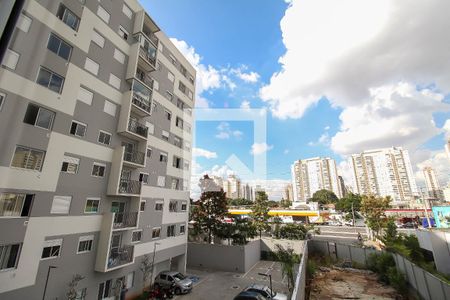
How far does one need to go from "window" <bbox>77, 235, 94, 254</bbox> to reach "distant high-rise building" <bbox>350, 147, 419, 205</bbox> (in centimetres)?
6546

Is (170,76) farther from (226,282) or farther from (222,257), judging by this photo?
(226,282)

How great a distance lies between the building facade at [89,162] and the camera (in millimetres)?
8242

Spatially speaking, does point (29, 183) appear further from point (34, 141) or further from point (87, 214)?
point (87, 214)

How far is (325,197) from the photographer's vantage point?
73812mm

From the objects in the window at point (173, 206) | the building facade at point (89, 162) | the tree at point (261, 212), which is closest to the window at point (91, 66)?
the building facade at point (89, 162)

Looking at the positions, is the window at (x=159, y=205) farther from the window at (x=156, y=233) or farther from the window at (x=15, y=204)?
the window at (x=15, y=204)

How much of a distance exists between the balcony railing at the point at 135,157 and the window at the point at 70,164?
265 centimetres

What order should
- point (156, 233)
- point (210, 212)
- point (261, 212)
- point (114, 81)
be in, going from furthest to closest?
point (261, 212)
point (210, 212)
point (156, 233)
point (114, 81)

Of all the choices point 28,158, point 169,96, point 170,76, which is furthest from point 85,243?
point 170,76

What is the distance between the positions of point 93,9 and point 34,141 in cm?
734

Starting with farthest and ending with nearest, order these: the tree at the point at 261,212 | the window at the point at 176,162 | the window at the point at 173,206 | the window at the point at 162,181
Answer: the tree at the point at 261,212
the window at the point at 176,162
the window at the point at 173,206
the window at the point at 162,181

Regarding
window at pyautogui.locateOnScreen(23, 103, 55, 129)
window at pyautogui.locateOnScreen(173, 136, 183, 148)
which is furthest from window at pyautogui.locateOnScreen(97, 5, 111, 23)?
window at pyautogui.locateOnScreen(173, 136, 183, 148)

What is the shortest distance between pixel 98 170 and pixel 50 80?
4.39m

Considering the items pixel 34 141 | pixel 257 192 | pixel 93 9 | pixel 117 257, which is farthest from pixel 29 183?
pixel 257 192
